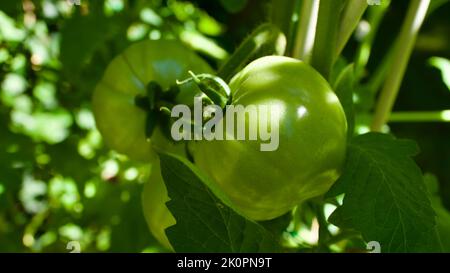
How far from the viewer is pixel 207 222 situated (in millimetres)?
521

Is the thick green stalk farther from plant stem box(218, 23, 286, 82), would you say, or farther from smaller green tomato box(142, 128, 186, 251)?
smaller green tomato box(142, 128, 186, 251)

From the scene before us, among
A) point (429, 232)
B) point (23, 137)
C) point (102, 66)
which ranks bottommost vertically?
point (429, 232)

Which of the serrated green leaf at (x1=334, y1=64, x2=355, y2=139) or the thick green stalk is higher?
the thick green stalk

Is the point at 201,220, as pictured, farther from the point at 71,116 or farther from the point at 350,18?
the point at 71,116

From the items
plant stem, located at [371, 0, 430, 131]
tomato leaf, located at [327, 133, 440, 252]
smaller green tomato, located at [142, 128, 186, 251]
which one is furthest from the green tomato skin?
plant stem, located at [371, 0, 430, 131]

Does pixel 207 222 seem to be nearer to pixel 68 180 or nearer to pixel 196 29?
pixel 68 180

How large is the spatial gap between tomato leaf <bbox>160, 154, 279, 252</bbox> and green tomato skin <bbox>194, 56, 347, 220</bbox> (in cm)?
5

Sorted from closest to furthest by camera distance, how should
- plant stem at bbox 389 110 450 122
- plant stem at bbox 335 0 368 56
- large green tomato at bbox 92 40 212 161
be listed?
plant stem at bbox 335 0 368 56, large green tomato at bbox 92 40 212 161, plant stem at bbox 389 110 450 122

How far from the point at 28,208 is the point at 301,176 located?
37.6 inches

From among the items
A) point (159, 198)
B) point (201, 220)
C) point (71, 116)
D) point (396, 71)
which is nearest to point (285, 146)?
point (201, 220)

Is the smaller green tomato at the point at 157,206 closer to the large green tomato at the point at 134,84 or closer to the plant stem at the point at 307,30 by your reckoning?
the large green tomato at the point at 134,84

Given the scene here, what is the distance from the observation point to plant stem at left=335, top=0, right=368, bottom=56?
0.61 meters

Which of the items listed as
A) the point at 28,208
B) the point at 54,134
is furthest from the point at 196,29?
the point at 28,208

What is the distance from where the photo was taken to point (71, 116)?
1.22 meters
